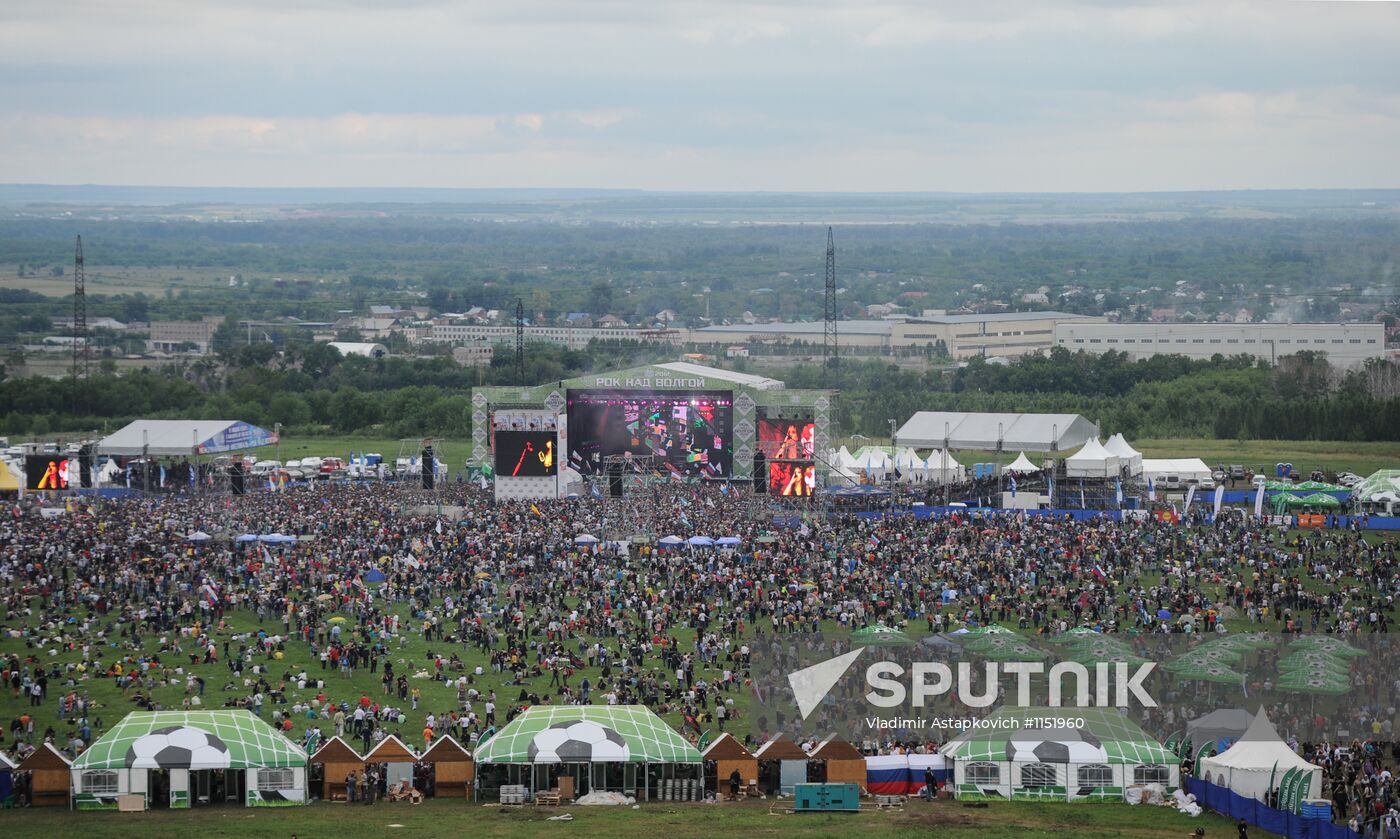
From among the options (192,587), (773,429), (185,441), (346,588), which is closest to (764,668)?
(346,588)

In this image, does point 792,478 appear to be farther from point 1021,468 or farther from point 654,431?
point 1021,468

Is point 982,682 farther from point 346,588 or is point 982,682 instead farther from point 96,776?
point 346,588

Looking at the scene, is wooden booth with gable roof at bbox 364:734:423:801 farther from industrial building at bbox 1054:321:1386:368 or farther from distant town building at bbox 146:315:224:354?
distant town building at bbox 146:315:224:354

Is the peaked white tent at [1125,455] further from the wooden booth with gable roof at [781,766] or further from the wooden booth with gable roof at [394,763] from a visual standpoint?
the wooden booth with gable roof at [394,763]

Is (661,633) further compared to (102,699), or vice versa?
(661,633)

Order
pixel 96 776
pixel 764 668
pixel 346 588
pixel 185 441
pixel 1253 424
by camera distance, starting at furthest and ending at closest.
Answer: pixel 1253 424 → pixel 185 441 → pixel 346 588 → pixel 764 668 → pixel 96 776
